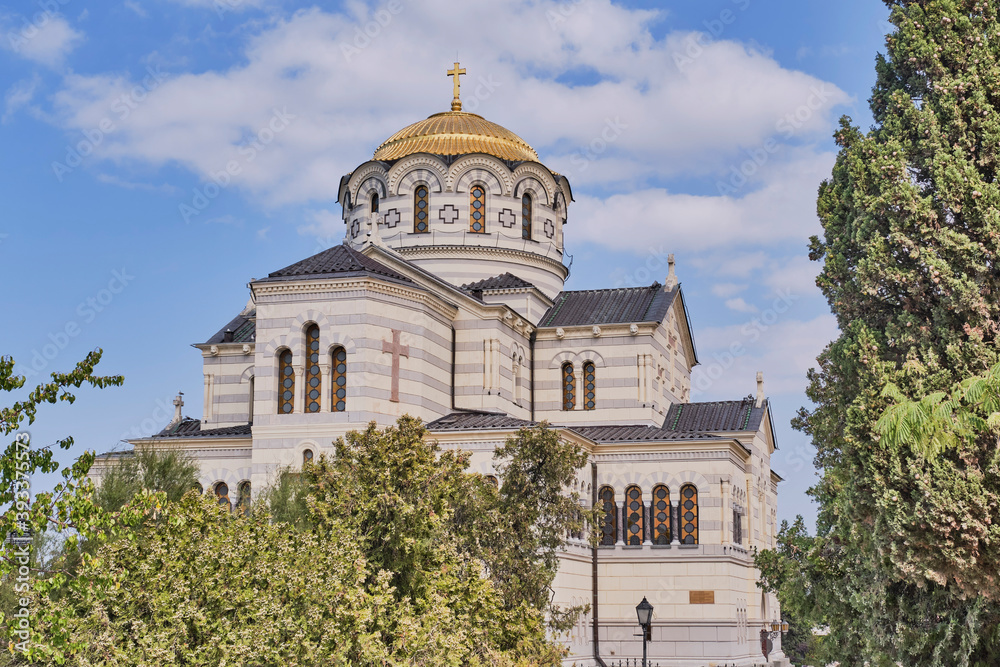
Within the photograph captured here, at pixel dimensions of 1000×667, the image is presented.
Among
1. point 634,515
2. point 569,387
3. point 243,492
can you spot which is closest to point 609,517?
point 634,515

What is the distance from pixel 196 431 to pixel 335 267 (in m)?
8.38

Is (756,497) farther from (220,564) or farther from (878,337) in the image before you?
(220,564)

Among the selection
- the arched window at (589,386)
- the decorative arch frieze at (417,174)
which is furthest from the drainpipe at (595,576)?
the decorative arch frieze at (417,174)

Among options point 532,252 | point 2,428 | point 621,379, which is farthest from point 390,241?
point 2,428

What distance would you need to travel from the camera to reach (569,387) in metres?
37.1

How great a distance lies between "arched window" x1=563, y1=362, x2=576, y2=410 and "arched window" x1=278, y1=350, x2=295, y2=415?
9.86m

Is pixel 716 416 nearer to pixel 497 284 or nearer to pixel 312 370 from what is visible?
pixel 497 284

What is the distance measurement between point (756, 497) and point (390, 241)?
50.9ft

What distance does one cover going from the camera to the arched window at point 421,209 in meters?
38.4

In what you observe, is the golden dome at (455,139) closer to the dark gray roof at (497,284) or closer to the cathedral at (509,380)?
the cathedral at (509,380)

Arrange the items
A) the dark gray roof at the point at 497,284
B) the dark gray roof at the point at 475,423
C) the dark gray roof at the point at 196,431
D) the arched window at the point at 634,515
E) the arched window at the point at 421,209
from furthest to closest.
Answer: the arched window at the point at 421,209 < the dark gray roof at the point at 497,284 < the arched window at the point at 634,515 < the dark gray roof at the point at 196,431 < the dark gray roof at the point at 475,423

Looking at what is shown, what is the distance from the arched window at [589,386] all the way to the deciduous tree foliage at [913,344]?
663 inches

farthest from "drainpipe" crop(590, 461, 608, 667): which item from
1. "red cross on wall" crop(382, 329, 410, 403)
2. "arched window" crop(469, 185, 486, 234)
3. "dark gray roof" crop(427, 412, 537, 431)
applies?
"arched window" crop(469, 185, 486, 234)

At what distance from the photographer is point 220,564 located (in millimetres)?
15305
